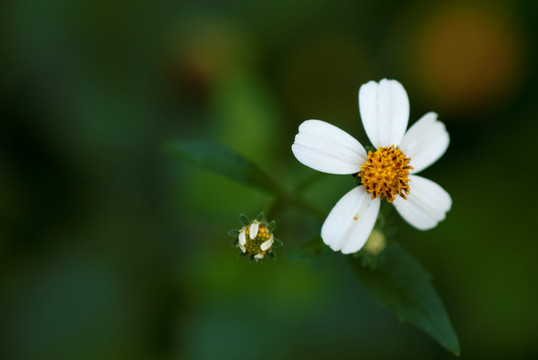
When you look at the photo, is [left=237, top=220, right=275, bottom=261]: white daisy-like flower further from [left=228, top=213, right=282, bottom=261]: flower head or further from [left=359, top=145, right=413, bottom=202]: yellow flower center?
[left=359, top=145, right=413, bottom=202]: yellow flower center

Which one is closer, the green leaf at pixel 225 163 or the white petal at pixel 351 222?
the white petal at pixel 351 222

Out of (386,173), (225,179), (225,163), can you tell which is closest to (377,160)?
(386,173)

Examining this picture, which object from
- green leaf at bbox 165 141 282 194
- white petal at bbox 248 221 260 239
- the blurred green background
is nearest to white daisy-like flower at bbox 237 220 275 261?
white petal at bbox 248 221 260 239

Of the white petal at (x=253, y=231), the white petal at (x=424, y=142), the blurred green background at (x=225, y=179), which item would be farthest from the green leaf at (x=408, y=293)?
the blurred green background at (x=225, y=179)

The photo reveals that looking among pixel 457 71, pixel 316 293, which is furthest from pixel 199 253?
pixel 457 71

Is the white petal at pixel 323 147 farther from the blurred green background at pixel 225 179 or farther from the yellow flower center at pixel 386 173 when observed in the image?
the blurred green background at pixel 225 179

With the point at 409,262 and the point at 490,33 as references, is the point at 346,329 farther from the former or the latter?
the point at 490,33
